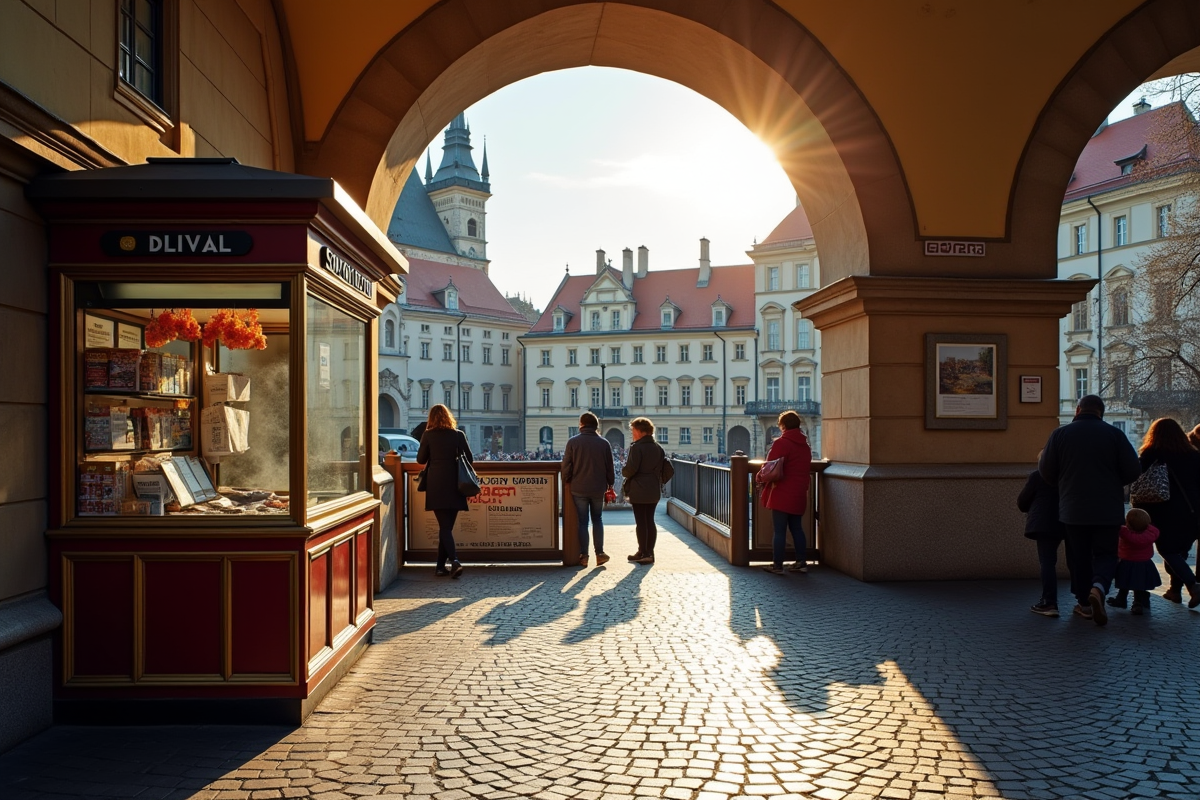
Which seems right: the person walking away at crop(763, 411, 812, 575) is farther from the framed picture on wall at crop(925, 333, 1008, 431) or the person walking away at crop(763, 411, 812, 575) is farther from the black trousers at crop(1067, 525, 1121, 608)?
the black trousers at crop(1067, 525, 1121, 608)

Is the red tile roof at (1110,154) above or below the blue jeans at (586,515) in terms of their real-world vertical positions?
above

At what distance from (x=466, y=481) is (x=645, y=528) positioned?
2.86 metres

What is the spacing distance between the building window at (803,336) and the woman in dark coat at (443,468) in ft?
211

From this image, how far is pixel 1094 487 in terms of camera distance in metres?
8.05

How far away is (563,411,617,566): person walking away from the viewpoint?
38.2 feet

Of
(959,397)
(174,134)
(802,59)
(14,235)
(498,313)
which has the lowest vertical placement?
(959,397)

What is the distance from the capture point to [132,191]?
17.6ft

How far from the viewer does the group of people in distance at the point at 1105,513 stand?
8078 mm

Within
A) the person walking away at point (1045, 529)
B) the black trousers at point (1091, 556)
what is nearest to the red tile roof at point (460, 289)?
the person walking away at point (1045, 529)

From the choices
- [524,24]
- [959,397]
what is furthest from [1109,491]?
[524,24]

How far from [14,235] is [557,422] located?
79.8m

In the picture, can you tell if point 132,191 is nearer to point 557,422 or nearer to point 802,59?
point 802,59

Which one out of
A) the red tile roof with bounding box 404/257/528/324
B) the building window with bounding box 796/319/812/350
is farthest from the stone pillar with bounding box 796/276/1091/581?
the red tile roof with bounding box 404/257/528/324

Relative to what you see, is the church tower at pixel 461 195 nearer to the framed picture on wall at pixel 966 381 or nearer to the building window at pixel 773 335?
the building window at pixel 773 335
